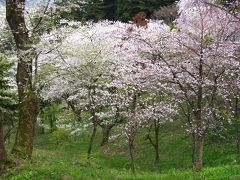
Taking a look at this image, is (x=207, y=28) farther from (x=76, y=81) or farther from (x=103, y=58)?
(x=76, y=81)

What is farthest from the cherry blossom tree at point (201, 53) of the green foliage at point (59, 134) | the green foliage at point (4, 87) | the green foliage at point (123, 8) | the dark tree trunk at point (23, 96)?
the green foliage at point (123, 8)

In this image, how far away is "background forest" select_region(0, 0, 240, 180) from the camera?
1312cm

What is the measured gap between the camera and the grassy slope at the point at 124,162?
11.3 metres

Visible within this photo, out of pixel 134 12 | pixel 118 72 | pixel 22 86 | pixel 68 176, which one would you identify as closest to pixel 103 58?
pixel 118 72

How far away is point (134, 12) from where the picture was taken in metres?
50.3

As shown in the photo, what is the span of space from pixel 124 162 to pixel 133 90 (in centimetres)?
580

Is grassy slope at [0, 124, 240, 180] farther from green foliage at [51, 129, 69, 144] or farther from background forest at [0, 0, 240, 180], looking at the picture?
green foliage at [51, 129, 69, 144]

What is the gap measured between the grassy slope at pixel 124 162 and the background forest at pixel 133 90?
55mm

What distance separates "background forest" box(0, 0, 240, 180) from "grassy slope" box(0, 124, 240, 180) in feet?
0.18

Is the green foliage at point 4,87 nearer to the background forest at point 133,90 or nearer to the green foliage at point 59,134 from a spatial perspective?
the background forest at point 133,90

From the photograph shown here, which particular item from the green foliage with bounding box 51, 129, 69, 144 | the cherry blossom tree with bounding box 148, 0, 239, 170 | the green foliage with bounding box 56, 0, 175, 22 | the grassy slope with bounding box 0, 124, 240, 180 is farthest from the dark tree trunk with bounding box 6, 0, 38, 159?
the green foliage with bounding box 56, 0, 175, 22

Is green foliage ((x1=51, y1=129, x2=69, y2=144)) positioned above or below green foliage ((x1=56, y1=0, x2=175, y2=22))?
below

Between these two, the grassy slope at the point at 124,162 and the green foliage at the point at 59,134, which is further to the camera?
the green foliage at the point at 59,134

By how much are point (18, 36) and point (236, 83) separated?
879cm
